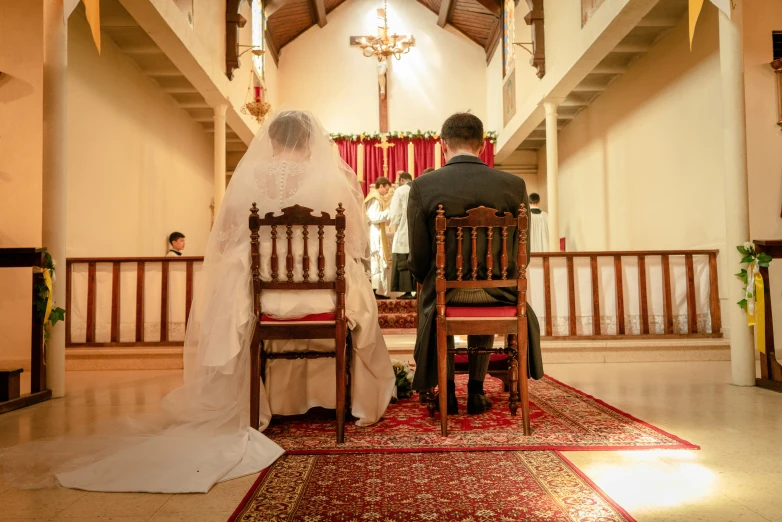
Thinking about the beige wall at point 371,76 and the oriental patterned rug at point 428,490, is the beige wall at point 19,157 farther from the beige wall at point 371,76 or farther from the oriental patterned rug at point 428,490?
the beige wall at point 371,76

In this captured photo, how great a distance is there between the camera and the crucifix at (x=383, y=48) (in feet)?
45.9

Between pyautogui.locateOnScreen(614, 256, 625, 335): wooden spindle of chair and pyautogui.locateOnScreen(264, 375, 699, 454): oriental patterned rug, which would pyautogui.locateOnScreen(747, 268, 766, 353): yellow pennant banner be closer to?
pyautogui.locateOnScreen(264, 375, 699, 454): oriental patterned rug

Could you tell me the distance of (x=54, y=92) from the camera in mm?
4332

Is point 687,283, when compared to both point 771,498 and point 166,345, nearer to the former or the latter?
point 771,498

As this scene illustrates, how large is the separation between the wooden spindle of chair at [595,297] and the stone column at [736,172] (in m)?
1.75

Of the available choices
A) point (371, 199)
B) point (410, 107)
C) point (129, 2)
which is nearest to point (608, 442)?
point (129, 2)

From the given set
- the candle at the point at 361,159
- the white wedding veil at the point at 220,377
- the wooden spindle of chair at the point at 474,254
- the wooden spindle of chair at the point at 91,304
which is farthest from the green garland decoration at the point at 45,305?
the candle at the point at 361,159

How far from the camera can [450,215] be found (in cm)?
323

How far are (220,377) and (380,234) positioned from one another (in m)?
6.12

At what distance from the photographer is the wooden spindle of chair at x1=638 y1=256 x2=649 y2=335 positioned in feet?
20.2

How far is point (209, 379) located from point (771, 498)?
7.56 feet

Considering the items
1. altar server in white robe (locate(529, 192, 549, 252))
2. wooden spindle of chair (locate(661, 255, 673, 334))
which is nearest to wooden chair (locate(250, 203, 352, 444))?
wooden spindle of chair (locate(661, 255, 673, 334))

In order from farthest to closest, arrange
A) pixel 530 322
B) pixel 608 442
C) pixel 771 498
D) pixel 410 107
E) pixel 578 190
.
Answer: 1. pixel 410 107
2. pixel 578 190
3. pixel 530 322
4. pixel 608 442
5. pixel 771 498

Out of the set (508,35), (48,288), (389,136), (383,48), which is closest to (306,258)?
(48,288)
